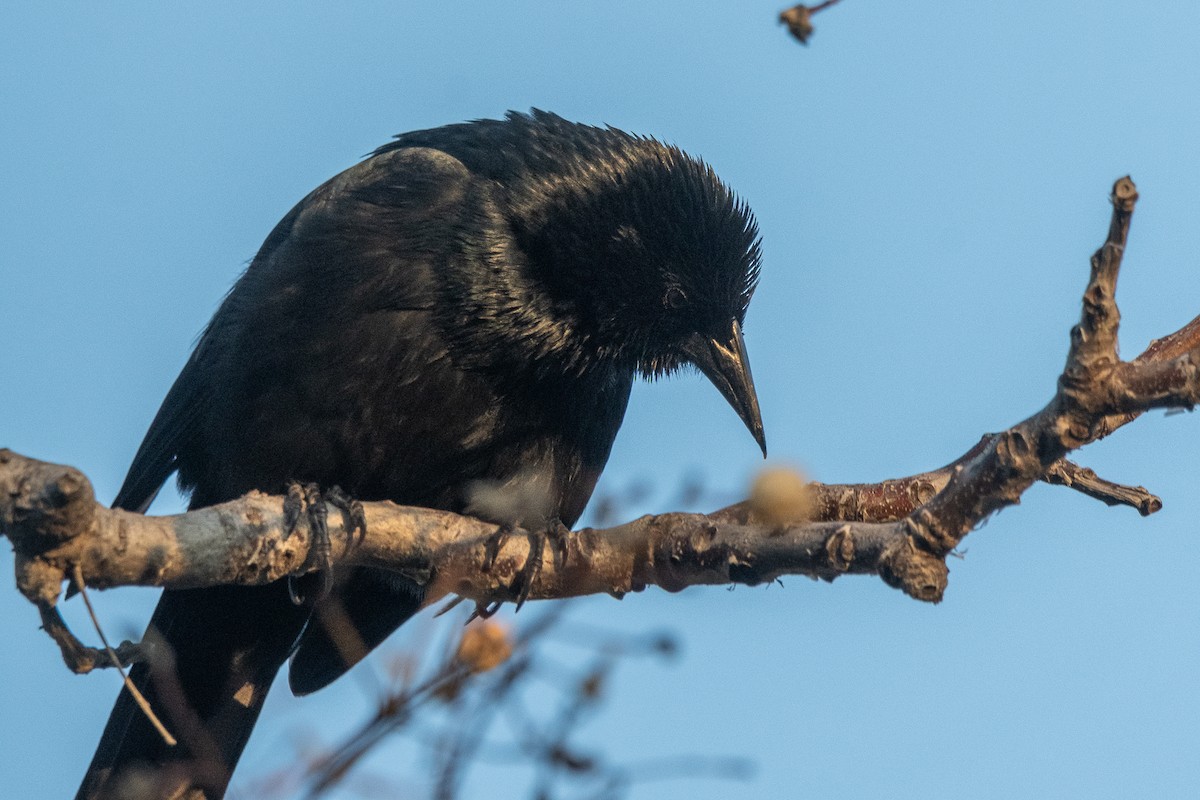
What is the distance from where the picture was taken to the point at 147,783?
15.9ft

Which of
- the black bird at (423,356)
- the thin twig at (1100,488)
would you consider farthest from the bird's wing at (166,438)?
the thin twig at (1100,488)

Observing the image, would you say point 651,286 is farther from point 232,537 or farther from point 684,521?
point 232,537

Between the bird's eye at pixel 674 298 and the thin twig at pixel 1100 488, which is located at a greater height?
the bird's eye at pixel 674 298

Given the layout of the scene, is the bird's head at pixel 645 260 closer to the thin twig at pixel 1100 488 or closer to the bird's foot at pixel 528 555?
the bird's foot at pixel 528 555

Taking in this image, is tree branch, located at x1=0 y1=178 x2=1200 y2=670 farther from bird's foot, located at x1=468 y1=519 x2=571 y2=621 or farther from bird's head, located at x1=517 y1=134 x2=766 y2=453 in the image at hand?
bird's head, located at x1=517 y1=134 x2=766 y2=453

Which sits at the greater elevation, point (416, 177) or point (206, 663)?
point (416, 177)

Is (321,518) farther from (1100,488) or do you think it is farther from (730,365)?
(1100,488)

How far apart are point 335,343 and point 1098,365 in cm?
268

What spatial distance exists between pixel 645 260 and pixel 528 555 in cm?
132

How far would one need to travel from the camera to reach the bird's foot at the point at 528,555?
4184 mm

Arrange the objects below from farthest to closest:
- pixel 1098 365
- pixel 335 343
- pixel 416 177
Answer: pixel 416 177 < pixel 335 343 < pixel 1098 365

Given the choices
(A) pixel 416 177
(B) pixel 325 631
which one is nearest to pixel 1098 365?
(A) pixel 416 177

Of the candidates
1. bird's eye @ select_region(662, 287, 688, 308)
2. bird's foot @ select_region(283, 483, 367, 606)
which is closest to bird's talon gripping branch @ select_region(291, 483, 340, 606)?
bird's foot @ select_region(283, 483, 367, 606)

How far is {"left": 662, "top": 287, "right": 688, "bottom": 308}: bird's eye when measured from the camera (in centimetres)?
504
